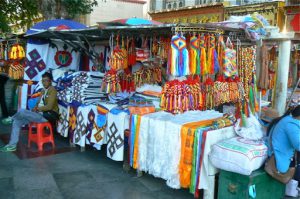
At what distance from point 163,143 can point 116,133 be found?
0.89 meters

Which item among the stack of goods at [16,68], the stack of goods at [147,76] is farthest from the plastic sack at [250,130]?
the stack of goods at [16,68]

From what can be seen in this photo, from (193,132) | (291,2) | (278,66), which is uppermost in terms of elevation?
(291,2)

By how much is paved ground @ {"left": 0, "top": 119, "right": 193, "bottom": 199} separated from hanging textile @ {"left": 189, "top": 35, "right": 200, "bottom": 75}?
59.4 inches

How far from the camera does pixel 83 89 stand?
215 inches

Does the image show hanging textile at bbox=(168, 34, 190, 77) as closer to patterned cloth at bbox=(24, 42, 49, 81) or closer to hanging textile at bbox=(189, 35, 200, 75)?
hanging textile at bbox=(189, 35, 200, 75)

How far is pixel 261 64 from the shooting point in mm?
4527

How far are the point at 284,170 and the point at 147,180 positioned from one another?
1.75 m

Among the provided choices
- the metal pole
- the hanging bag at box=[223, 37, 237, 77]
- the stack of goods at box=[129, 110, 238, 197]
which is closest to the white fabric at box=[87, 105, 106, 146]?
the stack of goods at box=[129, 110, 238, 197]

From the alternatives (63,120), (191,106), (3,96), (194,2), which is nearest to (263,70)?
(191,106)

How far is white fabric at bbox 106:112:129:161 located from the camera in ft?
14.7

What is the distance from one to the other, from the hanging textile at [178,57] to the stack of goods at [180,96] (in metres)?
0.16

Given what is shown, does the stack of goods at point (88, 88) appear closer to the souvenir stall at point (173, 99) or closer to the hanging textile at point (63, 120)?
the souvenir stall at point (173, 99)

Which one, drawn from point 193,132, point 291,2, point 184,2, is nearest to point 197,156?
point 193,132

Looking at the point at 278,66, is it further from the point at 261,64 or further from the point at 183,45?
the point at 183,45
